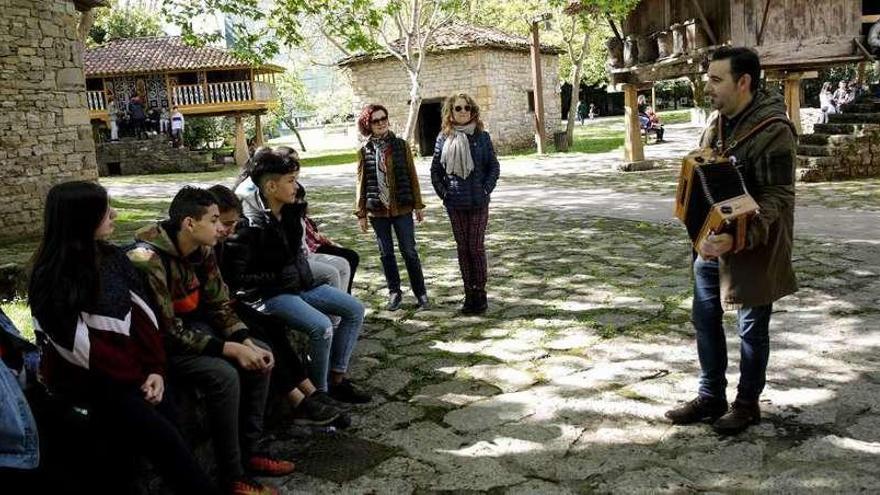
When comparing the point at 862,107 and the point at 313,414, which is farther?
the point at 862,107

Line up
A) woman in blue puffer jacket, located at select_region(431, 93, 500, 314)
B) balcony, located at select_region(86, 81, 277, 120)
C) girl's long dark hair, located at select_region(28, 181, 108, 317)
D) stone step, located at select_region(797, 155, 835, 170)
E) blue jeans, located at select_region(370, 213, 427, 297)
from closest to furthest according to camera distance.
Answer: girl's long dark hair, located at select_region(28, 181, 108, 317) < woman in blue puffer jacket, located at select_region(431, 93, 500, 314) < blue jeans, located at select_region(370, 213, 427, 297) < stone step, located at select_region(797, 155, 835, 170) < balcony, located at select_region(86, 81, 277, 120)

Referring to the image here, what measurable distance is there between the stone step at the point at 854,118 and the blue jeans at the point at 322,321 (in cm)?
1239

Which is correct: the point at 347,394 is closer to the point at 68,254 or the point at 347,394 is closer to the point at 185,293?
the point at 185,293

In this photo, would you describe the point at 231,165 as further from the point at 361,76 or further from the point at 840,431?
the point at 840,431

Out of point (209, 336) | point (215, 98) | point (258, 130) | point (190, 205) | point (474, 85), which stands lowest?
point (209, 336)

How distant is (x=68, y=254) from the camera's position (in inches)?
107

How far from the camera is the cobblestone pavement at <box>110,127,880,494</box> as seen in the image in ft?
10.4

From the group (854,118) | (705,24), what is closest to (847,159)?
(854,118)

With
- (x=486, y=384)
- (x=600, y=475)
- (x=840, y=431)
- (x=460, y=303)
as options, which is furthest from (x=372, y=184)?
(x=840, y=431)

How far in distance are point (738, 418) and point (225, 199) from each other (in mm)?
2686

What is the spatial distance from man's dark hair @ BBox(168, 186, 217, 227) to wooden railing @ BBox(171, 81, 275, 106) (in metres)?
25.6

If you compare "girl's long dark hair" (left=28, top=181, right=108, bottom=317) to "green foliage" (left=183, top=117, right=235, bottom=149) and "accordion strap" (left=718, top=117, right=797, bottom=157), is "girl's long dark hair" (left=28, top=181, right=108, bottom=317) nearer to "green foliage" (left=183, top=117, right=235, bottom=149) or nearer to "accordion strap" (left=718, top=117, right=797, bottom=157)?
"accordion strap" (left=718, top=117, right=797, bottom=157)

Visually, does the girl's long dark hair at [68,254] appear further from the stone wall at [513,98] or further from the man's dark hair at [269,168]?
the stone wall at [513,98]

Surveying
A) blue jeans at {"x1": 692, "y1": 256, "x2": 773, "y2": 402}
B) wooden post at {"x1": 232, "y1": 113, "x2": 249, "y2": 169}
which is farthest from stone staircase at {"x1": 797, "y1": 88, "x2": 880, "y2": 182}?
wooden post at {"x1": 232, "y1": 113, "x2": 249, "y2": 169}
